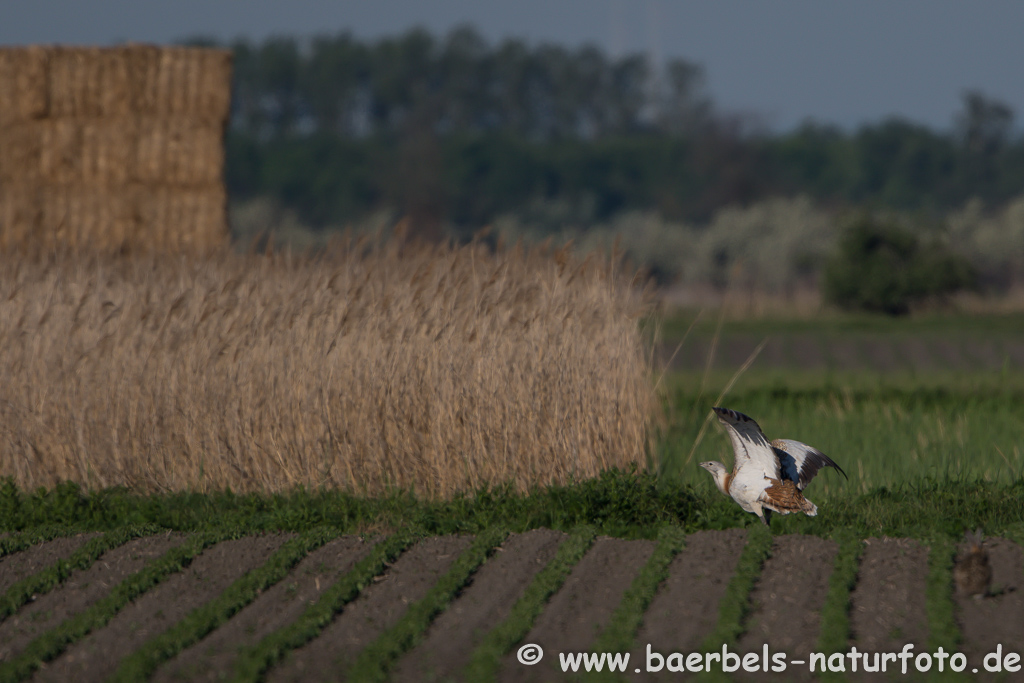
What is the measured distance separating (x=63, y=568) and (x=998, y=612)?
440 cm

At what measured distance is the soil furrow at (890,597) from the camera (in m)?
4.67

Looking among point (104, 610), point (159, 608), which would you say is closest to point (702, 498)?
point (159, 608)

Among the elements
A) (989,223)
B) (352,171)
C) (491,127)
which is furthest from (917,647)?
(491,127)

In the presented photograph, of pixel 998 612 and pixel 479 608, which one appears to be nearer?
pixel 998 612

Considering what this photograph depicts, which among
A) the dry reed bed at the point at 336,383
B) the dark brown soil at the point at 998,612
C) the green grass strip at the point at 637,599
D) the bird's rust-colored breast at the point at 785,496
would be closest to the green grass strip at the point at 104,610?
the dry reed bed at the point at 336,383

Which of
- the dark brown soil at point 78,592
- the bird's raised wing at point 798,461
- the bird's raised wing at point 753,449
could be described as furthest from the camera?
the bird's raised wing at point 798,461

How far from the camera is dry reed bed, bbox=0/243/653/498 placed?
715 cm

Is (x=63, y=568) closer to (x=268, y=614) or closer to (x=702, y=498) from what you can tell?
(x=268, y=614)

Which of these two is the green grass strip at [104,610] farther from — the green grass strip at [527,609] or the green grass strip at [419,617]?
the green grass strip at [527,609]

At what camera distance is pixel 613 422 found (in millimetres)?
7273

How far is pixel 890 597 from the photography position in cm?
508

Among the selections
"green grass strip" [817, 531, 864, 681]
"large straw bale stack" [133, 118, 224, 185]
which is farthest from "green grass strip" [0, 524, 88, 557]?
"large straw bale stack" [133, 118, 224, 185]

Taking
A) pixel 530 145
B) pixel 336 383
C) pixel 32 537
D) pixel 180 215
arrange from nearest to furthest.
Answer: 1. pixel 32 537
2. pixel 336 383
3. pixel 180 215
4. pixel 530 145

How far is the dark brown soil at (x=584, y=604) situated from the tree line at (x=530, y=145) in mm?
43388
